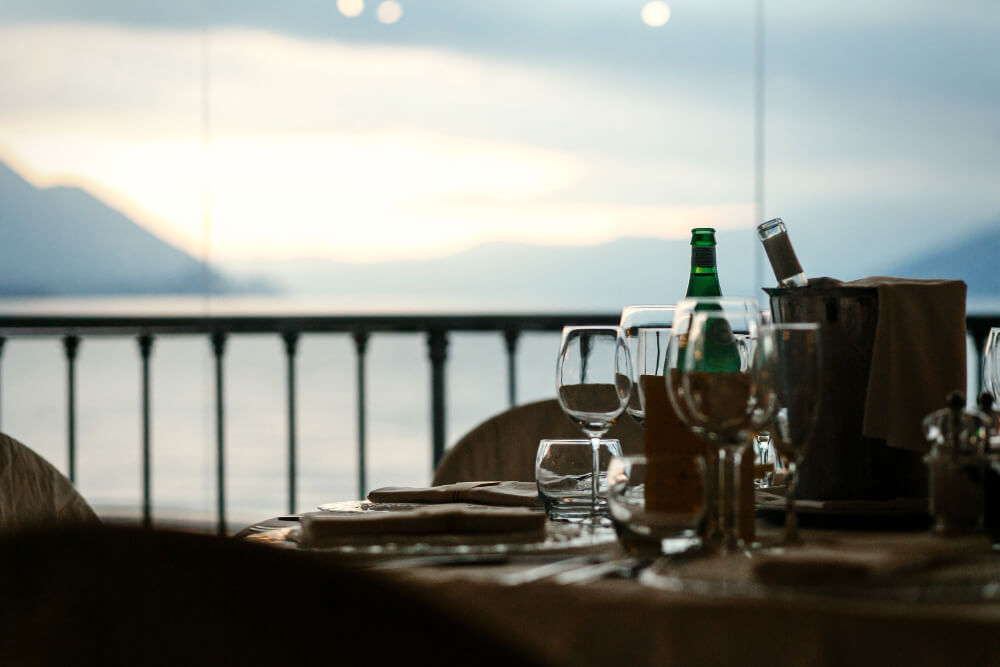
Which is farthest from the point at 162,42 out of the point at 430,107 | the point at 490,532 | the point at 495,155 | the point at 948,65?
the point at 490,532

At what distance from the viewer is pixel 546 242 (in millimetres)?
4859

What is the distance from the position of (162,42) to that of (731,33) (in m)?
2.54

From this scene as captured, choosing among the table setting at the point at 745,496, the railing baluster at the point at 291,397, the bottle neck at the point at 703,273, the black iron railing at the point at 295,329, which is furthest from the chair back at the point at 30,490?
the railing baluster at the point at 291,397

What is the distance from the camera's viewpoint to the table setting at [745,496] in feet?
2.21

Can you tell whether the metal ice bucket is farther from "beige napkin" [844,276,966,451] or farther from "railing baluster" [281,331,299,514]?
"railing baluster" [281,331,299,514]

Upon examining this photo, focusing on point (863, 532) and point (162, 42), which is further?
point (162, 42)

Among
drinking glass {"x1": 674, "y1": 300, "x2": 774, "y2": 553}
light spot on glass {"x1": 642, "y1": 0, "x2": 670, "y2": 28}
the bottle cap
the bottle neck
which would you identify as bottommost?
drinking glass {"x1": 674, "y1": 300, "x2": 774, "y2": 553}

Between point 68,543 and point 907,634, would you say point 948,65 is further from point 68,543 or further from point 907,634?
point 68,543

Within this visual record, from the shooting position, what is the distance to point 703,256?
126cm

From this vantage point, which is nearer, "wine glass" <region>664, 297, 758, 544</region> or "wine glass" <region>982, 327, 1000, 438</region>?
"wine glass" <region>664, 297, 758, 544</region>

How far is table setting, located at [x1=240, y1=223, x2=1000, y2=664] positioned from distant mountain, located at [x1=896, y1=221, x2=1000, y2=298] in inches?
135

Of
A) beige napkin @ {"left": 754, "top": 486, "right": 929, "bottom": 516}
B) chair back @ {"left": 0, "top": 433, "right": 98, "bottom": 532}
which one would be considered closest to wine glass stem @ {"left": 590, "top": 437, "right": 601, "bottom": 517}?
beige napkin @ {"left": 754, "top": 486, "right": 929, "bottom": 516}

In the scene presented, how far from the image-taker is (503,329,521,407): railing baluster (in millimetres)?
3135

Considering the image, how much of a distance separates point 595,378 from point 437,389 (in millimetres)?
2137
